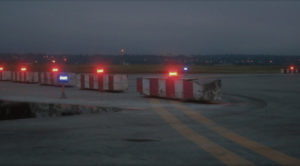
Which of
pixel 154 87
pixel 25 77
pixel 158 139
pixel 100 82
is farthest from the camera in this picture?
pixel 25 77

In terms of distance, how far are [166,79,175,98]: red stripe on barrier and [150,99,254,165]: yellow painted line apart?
5.28 m

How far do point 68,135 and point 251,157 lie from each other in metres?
4.50

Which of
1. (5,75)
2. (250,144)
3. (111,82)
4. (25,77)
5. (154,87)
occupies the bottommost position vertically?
(250,144)

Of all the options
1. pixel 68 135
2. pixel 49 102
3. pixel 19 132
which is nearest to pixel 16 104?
pixel 49 102

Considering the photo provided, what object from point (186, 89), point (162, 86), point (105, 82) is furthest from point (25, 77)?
point (186, 89)

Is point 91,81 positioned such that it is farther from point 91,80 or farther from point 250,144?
point 250,144

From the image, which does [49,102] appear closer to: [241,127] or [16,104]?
[16,104]

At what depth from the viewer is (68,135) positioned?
905 cm

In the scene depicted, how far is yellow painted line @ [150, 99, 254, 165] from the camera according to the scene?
6539 millimetres

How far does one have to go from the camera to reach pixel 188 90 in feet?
54.7

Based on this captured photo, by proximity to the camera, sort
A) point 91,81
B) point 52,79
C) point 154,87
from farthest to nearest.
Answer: point 52,79, point 91,81, point 154,87

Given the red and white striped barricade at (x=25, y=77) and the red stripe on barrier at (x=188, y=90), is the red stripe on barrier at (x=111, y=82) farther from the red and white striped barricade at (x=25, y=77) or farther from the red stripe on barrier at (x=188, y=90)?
the red and white striped barricade at (x=25, y=77)

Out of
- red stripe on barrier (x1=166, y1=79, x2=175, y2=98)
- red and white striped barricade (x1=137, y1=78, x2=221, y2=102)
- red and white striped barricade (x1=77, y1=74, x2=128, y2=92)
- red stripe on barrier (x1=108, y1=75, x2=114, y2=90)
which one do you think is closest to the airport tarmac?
red and white striped barricade (x1=137, y1=78, x2=221, y2=102)

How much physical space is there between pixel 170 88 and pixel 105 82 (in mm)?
6265
